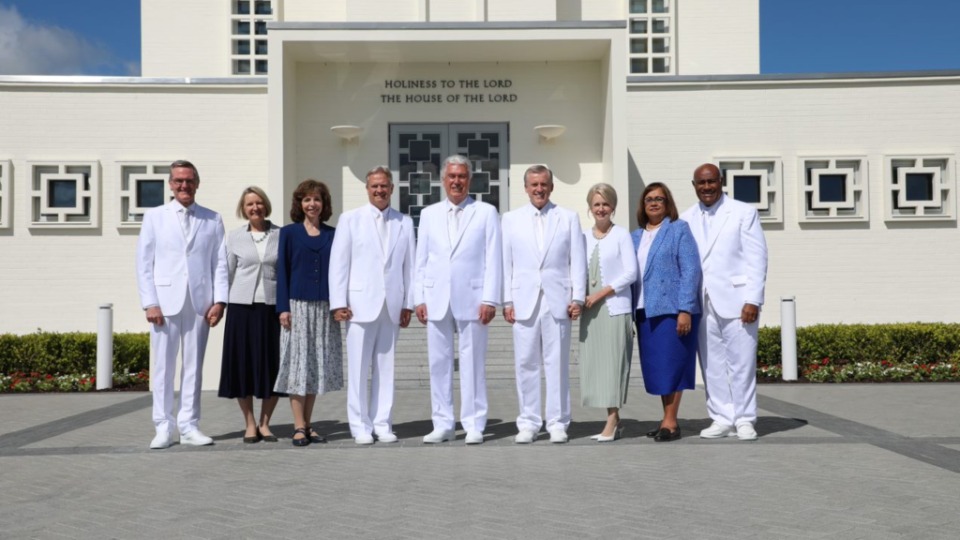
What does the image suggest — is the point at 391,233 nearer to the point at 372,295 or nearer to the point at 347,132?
the point at 372,295

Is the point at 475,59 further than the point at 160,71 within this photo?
No

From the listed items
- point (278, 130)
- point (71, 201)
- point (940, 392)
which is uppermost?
point (278, 130)

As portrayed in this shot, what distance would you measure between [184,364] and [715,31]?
18.0 metres

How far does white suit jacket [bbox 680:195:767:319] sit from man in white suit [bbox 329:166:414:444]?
259cm

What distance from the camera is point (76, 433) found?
8914 mm

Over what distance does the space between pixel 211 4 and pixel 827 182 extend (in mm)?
14602

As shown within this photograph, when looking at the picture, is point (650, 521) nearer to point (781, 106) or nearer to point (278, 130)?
point (278, 130)

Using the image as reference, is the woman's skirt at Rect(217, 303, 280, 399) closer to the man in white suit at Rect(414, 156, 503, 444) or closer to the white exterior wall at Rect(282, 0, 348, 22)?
the man in white suit at Rect(414, 156, 503, 444)

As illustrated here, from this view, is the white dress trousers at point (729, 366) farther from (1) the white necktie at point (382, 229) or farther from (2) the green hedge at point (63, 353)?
(2) the green hedge at point (63, 353)

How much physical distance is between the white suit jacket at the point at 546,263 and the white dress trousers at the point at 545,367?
0.09 meters

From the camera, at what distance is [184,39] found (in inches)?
883

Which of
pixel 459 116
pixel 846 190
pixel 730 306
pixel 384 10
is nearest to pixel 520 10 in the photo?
pixel 384 10

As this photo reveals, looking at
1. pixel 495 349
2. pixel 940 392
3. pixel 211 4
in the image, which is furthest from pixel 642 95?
pixel 211 4

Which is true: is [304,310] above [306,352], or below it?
above
